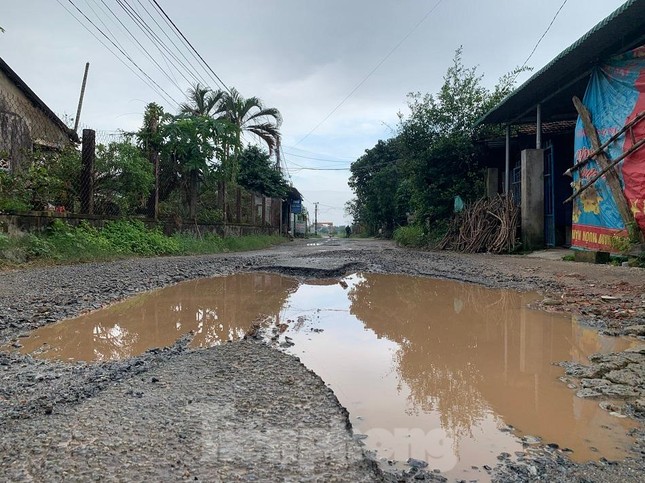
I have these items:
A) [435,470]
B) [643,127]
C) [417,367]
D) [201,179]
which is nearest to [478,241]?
[643,127]

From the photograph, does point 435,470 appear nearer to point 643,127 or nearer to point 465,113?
point 643,127

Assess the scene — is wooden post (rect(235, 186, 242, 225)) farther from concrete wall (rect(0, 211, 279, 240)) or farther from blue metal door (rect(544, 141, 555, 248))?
blue metal door (rect(544, 141, 555, 248))

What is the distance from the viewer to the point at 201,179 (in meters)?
13.1

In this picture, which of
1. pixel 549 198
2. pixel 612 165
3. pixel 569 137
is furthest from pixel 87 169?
pixel 569 137

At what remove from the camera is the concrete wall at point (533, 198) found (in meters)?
10.8

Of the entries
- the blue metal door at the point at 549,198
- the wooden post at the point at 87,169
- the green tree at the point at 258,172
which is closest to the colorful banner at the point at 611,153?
the blue metal door at the point at 549,198

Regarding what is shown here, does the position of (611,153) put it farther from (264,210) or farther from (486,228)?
(264,210)

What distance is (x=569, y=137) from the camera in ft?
37.3

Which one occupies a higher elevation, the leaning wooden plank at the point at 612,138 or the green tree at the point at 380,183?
the green tree at the point at 380,183

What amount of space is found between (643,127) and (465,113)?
8.66 metres

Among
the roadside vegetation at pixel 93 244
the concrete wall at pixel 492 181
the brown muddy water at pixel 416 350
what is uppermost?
the concrete wall at pixel 492 181

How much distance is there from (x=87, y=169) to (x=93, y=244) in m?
1.71

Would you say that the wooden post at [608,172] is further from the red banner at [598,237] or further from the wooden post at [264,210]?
the wooden post at [264,210]

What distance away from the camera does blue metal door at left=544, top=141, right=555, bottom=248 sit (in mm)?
11125
